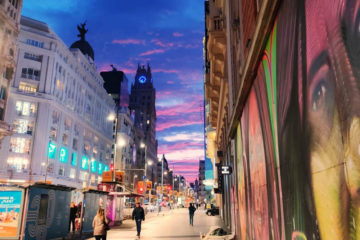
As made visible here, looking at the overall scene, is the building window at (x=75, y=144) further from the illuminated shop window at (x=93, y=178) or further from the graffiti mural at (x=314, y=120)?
the graffiti mural at (x=314, y=120)

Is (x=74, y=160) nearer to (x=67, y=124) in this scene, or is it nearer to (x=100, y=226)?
(x=67, y=124)

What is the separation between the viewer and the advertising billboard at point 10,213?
12680 millimetres

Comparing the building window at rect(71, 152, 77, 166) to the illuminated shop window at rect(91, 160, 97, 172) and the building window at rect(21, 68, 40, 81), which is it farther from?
the building window at rect(21, 68, 40, 81)

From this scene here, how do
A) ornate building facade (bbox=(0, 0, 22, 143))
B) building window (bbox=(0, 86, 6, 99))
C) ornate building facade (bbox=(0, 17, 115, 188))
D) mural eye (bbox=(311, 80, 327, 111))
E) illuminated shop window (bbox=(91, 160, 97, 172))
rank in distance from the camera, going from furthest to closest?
1. illuminated shop window (bbox=(91, 160, 97, 172))
2. ornate building facade (bbox=(0, 17, 115, 188))
3. building window (bbox=(0, 86, 6, 99))
4. ornate building facade (bbox=(0, 0, 22, 143))
5. mural eye (bbox=(311, 80, 327, 111))

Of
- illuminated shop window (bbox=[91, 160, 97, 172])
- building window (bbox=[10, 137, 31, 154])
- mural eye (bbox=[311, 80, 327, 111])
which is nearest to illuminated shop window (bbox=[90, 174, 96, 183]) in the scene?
illuminated shop window (bbox=[91, 160, 97, 172])

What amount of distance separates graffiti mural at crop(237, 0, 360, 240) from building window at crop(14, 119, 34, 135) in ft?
190

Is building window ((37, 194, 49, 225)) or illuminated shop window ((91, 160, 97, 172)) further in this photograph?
illuminated shop window ((91, 160, 97, 172))

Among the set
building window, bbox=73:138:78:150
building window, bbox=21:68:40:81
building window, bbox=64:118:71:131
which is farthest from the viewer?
building window, bbox=73:138:78:150

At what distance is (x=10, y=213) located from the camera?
42.4ft

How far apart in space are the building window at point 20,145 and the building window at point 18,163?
4.85 ft

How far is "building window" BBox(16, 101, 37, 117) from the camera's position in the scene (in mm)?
56594

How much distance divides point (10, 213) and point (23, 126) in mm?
48222

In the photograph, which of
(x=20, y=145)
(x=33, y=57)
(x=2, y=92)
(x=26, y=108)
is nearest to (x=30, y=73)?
(x=33, y=57)

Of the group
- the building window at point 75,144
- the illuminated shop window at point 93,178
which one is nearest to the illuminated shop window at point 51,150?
the building window at point 75,144
